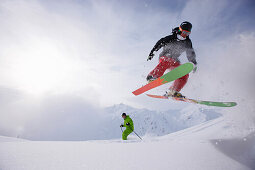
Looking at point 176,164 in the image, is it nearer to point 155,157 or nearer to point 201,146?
point 155,157

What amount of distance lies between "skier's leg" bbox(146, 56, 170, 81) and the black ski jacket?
240 millimetres

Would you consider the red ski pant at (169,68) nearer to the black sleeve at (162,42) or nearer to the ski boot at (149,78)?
the ski boot at (149,78)

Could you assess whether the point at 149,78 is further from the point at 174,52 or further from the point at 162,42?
the point at 162,42

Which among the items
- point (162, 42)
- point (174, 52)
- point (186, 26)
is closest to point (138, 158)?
point (174, 52)

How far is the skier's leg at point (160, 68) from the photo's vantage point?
20.6 feet

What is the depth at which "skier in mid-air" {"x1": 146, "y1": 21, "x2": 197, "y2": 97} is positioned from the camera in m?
6.07

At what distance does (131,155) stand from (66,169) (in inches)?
45.1

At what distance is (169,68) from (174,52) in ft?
2.25

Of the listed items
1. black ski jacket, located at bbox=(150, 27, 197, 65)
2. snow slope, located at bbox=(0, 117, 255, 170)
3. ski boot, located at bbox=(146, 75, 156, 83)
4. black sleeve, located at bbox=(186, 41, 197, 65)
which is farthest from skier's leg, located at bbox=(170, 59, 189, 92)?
snow slope, located at bbox=(0, 117, 255, 170)

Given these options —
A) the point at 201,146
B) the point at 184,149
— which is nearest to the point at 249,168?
the point at 201,146

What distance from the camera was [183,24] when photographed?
5.86 metres

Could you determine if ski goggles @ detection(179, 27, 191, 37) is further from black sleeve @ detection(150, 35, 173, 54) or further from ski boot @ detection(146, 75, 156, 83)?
Answer: ski boot @ detection(146, 75, 156, 83)

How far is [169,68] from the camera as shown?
636 cm

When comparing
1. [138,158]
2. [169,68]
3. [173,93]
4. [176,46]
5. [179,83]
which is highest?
[176,46]
